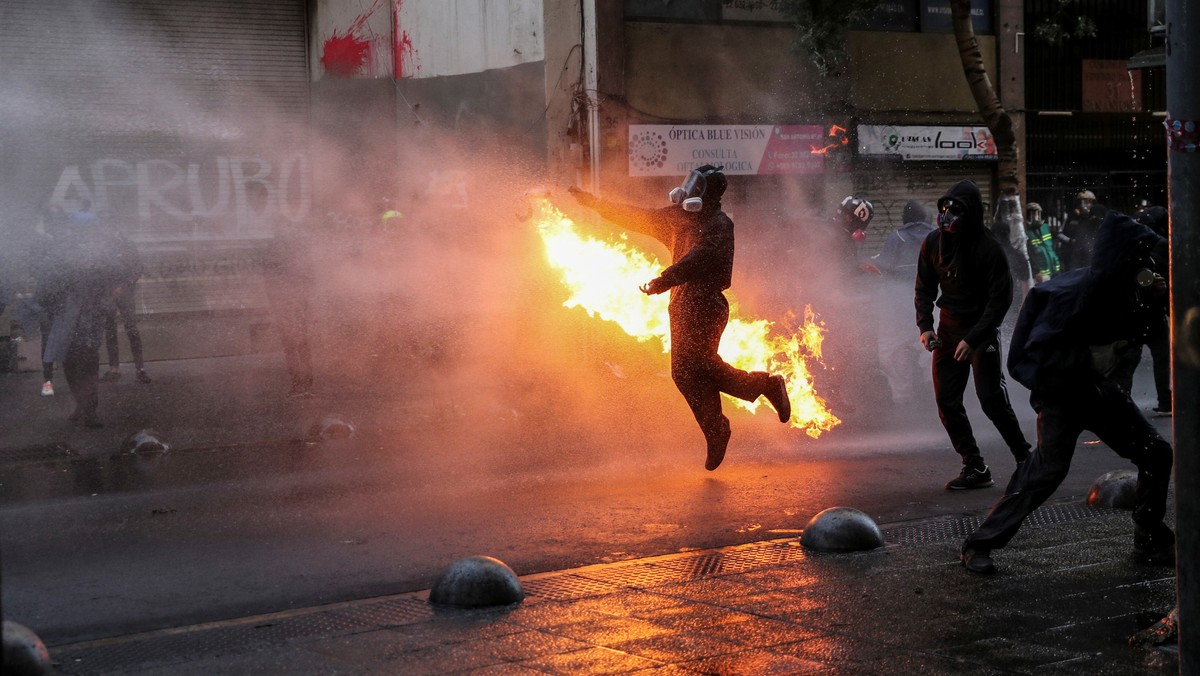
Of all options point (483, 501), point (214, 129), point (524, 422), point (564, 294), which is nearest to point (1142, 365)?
point (564, 294)

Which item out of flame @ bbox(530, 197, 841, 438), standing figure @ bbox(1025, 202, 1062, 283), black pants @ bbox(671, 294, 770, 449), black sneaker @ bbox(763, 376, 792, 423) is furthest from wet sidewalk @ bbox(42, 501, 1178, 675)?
standing figure @ bbox(1025, 202, 1062, 283)

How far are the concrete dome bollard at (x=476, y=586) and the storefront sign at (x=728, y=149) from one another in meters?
10.7

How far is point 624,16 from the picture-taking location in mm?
15211

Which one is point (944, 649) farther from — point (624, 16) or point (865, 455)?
point (624, 16)

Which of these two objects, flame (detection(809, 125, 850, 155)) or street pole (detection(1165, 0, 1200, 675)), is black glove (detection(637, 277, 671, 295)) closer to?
street pole (detection(1165, 0, 1200, 675))

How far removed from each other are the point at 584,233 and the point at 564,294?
4367 mm

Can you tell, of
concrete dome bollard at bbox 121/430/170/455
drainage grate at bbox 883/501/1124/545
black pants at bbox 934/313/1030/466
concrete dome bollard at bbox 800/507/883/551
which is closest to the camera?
concrete dome bollard at bbox 800/507/883/551

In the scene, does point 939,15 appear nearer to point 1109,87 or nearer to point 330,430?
point 1109,87

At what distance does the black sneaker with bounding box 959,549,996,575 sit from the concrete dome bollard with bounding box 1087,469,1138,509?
5.78 feet

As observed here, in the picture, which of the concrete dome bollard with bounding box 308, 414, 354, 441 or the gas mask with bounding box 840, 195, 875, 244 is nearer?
the concrete dome bollard with bounding box 308, 414, 354, 441

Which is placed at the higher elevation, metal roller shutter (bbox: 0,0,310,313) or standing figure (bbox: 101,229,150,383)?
metal roller shutter (bbox: 0,0,310,313)

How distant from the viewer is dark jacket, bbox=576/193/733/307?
7.77m

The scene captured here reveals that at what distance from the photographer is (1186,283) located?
3.54 metres

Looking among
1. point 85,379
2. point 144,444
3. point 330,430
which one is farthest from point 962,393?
point 85,379
